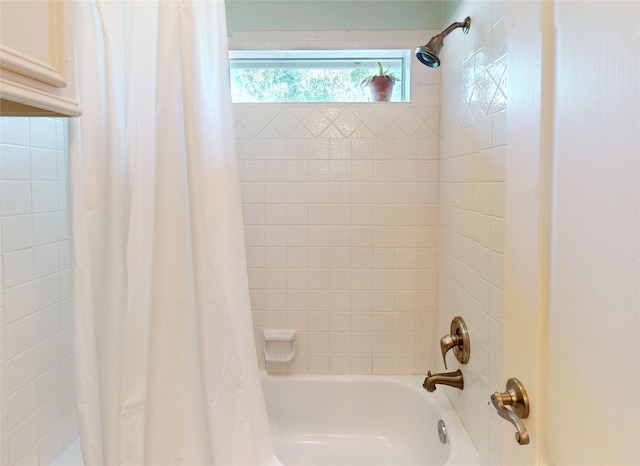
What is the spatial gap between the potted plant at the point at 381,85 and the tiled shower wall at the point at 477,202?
248 millimetres

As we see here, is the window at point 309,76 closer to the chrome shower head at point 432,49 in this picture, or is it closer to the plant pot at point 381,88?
the plant pot at point 381,88

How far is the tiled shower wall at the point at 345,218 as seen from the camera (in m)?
1.99

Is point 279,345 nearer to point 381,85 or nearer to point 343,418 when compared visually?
point 343,418

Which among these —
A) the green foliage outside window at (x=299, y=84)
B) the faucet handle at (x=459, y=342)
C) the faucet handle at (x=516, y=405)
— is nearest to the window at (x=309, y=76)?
the green foliage outside window at (x=299, y=84)

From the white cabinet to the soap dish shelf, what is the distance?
1320mm

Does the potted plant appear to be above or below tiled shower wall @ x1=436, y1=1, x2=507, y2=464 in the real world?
above

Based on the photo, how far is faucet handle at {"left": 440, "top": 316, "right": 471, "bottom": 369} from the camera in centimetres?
154

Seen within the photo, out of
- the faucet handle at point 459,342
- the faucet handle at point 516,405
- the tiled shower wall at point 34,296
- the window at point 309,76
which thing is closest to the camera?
the faucet handle at point 516,405

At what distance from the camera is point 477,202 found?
144 cm

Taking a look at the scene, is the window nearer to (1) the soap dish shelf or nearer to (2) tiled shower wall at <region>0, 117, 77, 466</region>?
(2) tiled shower wall at <region>0, 117, 77, 466</region>

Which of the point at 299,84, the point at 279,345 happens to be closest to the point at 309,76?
the point at 299,84

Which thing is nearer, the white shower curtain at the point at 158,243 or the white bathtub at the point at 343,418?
the white shower curtain at the point at 158,243

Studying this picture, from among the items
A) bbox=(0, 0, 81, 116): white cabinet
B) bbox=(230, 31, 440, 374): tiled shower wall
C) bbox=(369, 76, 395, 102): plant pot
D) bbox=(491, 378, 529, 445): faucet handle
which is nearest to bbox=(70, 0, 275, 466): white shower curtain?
bbox=(0, 0, 81, 116): white cabinet

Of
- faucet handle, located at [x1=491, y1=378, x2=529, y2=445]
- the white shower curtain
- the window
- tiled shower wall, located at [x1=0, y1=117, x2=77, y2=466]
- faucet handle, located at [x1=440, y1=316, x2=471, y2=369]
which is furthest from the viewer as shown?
the window
